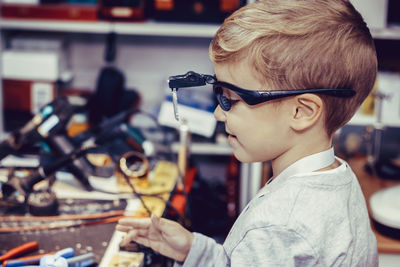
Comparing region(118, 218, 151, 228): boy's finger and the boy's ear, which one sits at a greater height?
the boy's ear

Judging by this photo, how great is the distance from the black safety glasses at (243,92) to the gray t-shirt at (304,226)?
0.43 feet

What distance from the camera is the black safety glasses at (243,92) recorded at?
2.36ft

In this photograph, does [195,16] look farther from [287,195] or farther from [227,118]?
[287,195]

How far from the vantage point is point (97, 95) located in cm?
190

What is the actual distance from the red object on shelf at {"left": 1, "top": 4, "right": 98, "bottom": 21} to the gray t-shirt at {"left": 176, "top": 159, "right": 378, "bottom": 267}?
3.94ft

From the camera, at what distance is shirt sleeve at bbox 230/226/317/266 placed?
68 cm

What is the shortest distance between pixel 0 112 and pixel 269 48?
4.58 feet

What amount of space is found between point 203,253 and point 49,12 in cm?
122

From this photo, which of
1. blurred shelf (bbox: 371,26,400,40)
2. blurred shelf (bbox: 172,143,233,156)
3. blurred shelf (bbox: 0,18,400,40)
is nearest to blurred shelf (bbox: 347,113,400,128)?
blurred shelf (bbox: 371,26,400,40)

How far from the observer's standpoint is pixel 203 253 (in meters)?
0.87

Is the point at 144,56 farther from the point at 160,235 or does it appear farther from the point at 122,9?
the point at 160,235

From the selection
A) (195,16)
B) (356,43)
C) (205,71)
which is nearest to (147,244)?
(356,43)

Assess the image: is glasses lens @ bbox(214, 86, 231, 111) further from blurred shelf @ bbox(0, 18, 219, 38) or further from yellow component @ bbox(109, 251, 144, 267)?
blurred shelf @ bbox(0, 18, 219, 38)

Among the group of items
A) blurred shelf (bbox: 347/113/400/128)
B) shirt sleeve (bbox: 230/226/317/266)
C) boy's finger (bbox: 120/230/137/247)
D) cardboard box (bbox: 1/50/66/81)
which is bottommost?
boy's finger (bbox: 120/230/137/247)
